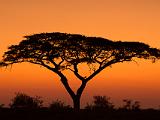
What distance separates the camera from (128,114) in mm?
52250

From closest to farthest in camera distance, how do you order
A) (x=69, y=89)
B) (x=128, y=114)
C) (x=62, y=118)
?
(x=62, y=118), (x=128, y=114), (x=69, y=89)

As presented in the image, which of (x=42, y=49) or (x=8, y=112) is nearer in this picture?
(x=8, y=112)

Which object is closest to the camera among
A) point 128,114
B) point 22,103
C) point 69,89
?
point 128,114

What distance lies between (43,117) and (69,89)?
1310 centimetres

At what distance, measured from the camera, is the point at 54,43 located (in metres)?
63.7

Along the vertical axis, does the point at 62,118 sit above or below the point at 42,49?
below

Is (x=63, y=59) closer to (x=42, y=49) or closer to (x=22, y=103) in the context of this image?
(x=42, y=49)

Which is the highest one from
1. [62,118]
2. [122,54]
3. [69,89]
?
[122,54]

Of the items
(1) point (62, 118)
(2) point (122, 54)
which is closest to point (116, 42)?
(2) point (122, 54)

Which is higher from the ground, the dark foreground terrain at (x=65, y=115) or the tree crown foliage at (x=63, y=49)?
the tree crown foliage at (x=63, y=49)

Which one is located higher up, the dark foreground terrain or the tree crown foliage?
the tree crown foliage

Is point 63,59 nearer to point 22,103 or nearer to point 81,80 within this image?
point 81,80

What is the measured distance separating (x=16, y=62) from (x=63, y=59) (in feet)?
18.9

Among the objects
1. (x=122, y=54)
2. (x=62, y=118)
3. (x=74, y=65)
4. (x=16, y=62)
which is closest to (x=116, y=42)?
(x=122, y=54)
